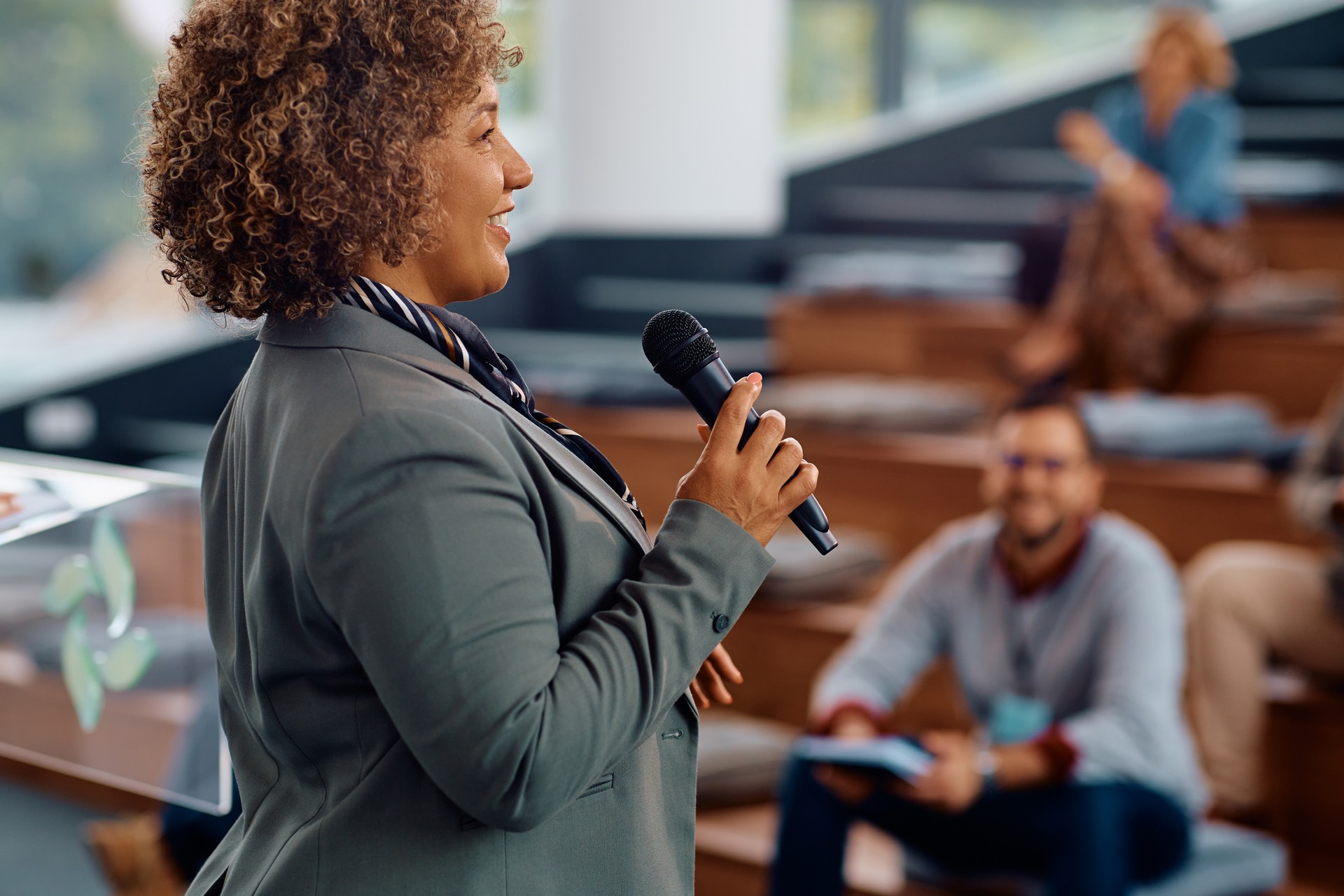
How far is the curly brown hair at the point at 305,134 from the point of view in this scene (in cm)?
73

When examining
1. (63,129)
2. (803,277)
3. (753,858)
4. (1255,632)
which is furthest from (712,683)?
(63,129)

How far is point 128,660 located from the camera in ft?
4.20

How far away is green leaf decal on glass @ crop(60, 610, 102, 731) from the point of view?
50.1 inches

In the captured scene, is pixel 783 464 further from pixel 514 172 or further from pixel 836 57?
pixel 836 57

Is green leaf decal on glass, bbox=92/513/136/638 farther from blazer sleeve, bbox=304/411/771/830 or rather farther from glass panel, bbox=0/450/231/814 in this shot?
blazer sleeve, bbox=304/411/771/830

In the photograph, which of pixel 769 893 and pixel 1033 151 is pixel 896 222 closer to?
pixel 1033 151

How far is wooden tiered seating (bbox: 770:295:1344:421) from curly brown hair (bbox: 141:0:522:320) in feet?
9.87

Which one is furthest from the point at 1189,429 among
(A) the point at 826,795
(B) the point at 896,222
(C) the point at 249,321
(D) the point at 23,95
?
(D) the point at 23,95

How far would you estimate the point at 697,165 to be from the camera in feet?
15.1

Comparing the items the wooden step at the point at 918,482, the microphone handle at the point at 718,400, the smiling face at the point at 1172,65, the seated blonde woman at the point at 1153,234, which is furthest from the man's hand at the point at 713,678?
the smiling face at the point at 1172,65

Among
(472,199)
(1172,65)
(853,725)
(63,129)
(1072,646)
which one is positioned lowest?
(853,725)

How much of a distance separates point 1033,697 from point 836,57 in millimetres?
3878

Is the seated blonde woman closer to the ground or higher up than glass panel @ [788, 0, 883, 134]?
closer to the ground

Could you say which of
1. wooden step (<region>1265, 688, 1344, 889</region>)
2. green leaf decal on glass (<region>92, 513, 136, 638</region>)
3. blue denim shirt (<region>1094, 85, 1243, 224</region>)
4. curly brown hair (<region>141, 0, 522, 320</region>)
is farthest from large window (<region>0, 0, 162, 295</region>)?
curly brown hair (<region>141, 0, 522, 320</region>)
